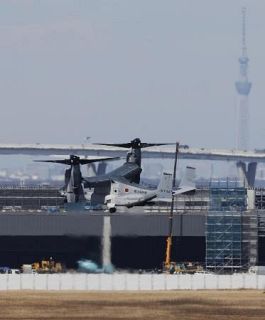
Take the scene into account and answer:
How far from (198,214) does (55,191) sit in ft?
144

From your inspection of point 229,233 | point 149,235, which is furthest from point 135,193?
point 229,233

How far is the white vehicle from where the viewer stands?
145875 millimetres

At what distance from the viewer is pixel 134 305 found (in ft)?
297

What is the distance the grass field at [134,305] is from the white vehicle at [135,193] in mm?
43541

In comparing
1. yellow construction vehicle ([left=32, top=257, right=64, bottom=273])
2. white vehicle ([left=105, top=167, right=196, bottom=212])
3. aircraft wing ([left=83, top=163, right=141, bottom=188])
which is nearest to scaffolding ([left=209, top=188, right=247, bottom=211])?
white vehicle ([left=105, top=167, right=196, bottom=212])

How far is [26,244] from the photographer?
149m

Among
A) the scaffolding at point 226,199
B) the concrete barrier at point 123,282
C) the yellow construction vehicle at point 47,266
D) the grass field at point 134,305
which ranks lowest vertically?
the grass field at point 134,305

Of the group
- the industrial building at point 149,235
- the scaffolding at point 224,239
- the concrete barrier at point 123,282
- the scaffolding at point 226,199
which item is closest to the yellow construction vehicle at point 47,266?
the industrial building at point 149,235

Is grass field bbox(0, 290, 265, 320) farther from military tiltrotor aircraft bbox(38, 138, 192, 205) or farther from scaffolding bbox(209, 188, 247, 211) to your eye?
military tiltrotor aircraft bbox(38, 138, 192, 205)

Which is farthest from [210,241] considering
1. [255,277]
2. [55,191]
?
[55,191]

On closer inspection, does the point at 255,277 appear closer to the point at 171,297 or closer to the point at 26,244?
the point at 171,297

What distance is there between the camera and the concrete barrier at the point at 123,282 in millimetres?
101438

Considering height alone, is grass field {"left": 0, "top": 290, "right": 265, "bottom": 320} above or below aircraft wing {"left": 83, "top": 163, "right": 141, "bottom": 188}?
below

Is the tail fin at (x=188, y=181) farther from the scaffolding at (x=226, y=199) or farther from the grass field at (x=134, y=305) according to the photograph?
the grass field at (x=134, y=305)
